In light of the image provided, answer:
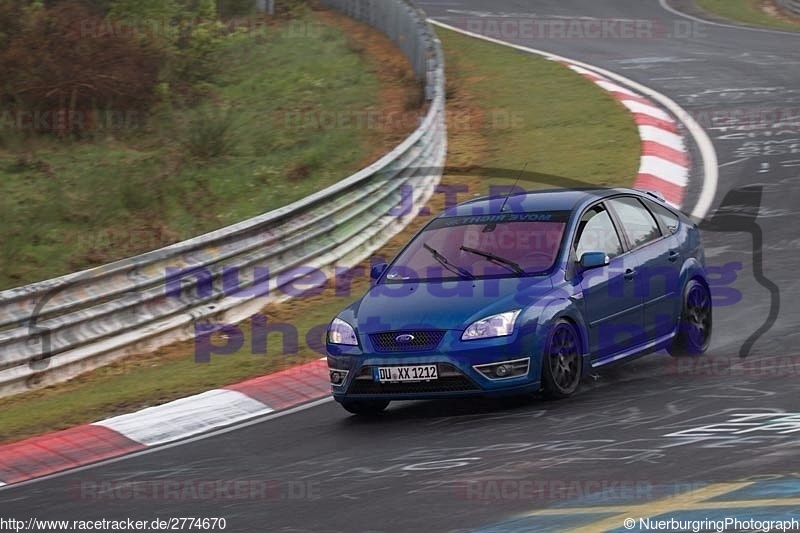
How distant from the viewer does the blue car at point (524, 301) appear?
28.2 feet

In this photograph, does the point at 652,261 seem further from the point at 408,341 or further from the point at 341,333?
the point at 341,333

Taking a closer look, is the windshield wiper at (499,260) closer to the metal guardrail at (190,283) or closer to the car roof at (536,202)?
the car roof at (536,202)

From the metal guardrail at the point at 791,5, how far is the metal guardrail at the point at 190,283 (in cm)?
2155

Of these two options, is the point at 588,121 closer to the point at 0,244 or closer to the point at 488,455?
the point at 0,244

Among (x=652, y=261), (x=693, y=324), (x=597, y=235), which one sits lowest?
(x=693, y=324)

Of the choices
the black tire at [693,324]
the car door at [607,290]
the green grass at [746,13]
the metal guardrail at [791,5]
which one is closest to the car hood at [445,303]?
the car door at [607,290]

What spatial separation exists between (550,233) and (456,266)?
0.72m

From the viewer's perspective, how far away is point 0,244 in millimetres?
15211

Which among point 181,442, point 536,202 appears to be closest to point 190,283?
point 181,442

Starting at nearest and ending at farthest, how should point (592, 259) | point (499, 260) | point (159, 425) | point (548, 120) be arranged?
1. point (592, 259)
2. point (499, 260)
3. point (159, 425)
4. point (548, 120)

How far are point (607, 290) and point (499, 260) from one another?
80 cm

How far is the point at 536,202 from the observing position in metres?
9.98

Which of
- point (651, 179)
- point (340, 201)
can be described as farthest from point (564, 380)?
point (651, 179)

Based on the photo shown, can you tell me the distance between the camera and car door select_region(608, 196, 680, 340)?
9.83 meters
